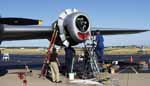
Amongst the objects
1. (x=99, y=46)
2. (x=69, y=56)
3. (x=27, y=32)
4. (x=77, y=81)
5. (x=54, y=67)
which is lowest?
(x=77, y=81)

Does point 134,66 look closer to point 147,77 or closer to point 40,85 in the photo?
point 147,77

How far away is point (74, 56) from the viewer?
2334 centimetres

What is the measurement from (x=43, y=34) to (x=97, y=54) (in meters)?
4.15

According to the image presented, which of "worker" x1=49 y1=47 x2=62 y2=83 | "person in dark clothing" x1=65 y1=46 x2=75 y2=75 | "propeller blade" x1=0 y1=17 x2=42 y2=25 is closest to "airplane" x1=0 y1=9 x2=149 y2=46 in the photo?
"propeller blade" x1=0 y1=17 x2=42 y2=25

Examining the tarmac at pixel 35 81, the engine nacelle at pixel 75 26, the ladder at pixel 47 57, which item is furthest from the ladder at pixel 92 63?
the ladder at pixel 47 57

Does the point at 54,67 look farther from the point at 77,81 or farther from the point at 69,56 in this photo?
the point at 69,56

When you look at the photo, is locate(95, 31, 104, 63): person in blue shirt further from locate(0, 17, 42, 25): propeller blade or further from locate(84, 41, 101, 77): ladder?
locate(0, 17, 42, 25): propeller blade

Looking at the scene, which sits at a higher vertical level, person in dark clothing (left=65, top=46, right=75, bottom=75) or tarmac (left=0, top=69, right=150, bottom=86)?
person in dark clothing (left=65, top=46, right=75, bottom=75)

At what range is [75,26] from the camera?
22.7m

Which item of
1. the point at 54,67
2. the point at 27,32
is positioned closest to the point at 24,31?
the point at 27,32

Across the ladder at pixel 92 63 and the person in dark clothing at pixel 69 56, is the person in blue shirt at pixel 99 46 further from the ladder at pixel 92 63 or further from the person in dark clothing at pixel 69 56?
the person in dark clothing at pixel 69 56

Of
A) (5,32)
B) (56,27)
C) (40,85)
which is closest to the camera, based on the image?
(40,85)

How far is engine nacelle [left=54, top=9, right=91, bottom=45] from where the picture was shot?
2278 centimetres

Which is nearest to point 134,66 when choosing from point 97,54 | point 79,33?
point 97,54
